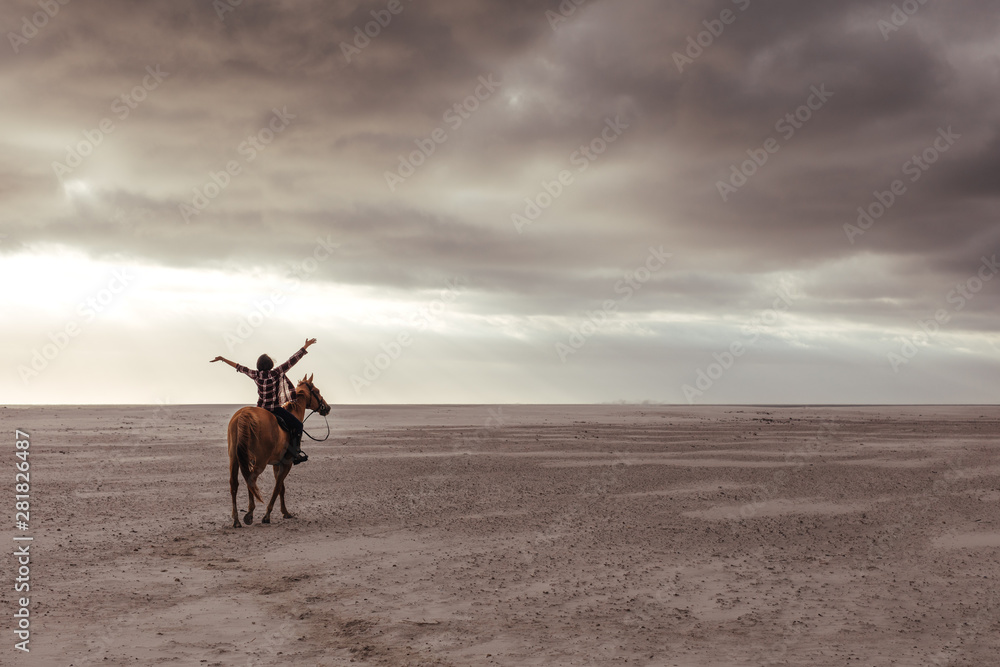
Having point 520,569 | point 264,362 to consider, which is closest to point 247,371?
point 264,362

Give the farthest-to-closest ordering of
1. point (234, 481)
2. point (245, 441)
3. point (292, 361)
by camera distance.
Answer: point (292, 361)
point (234, 481)
point (245, 441)

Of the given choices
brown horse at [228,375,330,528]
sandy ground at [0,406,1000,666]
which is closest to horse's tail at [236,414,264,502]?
brown horse at [228,375,330,528]

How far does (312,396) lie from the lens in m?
16.9

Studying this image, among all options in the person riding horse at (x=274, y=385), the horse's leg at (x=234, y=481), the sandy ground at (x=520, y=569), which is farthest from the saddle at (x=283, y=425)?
the sandy ground at (x=520, y=569)

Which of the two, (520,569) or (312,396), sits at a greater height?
(312,396)

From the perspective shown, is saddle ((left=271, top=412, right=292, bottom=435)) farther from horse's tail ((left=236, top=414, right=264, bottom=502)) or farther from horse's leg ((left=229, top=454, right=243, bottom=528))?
horse's leg ((left=229, top=454, right=243, bottom=528))

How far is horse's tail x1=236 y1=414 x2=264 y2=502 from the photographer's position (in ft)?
46.9

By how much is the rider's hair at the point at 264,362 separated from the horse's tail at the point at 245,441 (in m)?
1.30

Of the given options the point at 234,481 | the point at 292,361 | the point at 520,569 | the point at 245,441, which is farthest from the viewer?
the point at 292,361

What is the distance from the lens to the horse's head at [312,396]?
16.7 m

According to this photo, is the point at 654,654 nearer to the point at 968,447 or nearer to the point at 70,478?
the point at 70,478

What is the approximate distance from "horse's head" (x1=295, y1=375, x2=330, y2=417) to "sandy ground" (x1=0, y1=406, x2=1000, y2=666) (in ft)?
7.47

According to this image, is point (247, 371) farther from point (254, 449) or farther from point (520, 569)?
point (520, 569)

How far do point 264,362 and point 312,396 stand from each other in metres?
1.93
